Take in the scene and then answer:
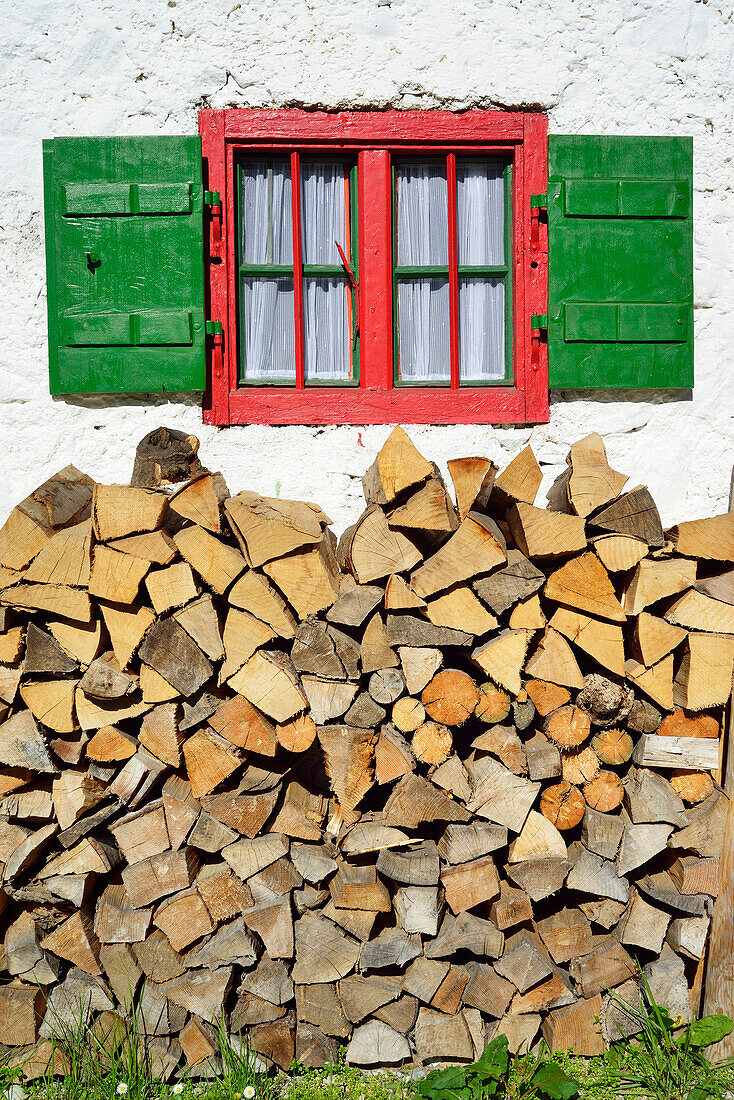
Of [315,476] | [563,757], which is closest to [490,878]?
[563,757]

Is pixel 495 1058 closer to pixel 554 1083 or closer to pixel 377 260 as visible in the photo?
pixel 554 1083

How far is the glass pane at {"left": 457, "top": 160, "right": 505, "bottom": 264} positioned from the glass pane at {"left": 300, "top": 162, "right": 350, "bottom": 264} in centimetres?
50

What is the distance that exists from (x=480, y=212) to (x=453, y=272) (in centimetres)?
30

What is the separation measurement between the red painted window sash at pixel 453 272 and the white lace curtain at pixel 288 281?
1.47 feet

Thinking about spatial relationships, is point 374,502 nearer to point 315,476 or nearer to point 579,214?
point 315,476

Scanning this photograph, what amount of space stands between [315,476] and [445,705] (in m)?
1.21

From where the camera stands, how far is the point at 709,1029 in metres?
2.47

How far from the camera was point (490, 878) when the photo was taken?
243 cm

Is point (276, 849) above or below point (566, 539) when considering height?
below

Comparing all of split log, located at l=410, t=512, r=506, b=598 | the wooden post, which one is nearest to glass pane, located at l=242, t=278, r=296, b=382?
split log, located at l=410, t=512, r=506, b=598

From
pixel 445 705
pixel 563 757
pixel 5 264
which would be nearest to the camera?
pixel 445 705

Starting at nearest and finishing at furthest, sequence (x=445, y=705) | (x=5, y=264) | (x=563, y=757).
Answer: (x=445, y=705)
(x=563, y=757)
(x=5, y=264)

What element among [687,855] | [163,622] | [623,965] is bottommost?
[623,965]

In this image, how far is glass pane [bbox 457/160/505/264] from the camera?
129 inches
